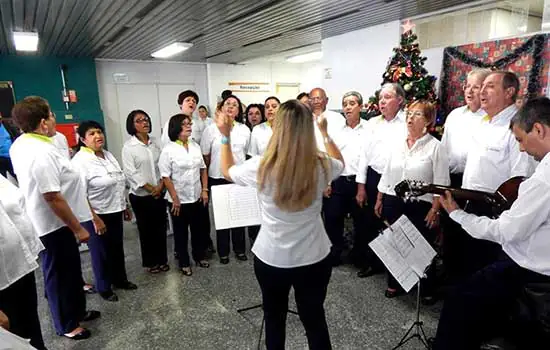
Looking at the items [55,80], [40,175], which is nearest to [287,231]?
[40,175]

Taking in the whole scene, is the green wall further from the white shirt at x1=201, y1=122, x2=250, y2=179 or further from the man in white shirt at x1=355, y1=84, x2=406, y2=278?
the man in white shirt at x1=355, y1=84, x2=406, y2=278

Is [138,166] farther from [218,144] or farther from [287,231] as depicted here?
[287,231]

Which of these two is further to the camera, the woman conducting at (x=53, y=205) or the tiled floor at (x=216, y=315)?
the tiled floor at (x=216, y=315)

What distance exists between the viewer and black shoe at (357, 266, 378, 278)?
3.18 meters

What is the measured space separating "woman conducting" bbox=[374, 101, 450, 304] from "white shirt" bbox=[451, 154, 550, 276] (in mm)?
903

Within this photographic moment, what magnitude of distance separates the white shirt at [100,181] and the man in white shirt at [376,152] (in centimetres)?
214

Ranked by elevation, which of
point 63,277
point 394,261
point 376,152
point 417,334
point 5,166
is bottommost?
point 417,334

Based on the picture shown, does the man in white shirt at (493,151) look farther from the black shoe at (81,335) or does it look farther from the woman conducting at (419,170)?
the black shoe at (81,335)

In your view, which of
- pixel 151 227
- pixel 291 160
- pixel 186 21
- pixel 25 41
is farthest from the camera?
pixel 25 41

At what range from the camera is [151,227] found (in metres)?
3.26

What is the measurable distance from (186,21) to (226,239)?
9.96 feet

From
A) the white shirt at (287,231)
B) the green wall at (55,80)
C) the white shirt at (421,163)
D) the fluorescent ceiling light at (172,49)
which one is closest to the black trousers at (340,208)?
the white shirt at (421,163)

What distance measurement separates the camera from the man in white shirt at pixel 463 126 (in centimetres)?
272

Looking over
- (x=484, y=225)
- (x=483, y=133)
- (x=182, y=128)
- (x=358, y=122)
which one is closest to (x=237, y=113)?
(x=182, y=128)
